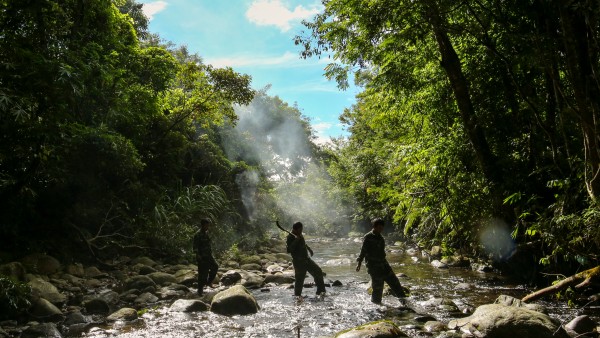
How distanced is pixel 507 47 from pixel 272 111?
27.4 metres

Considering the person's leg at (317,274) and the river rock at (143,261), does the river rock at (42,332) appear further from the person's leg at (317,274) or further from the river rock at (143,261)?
the river rock at (143,261)

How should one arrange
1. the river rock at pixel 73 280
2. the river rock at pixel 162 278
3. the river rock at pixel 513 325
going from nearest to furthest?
the river rock at pixel 513 325
the river rock at pixel 73 280
the river rock at pixel 162 278

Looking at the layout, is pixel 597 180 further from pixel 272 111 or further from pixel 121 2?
pixel 272 111

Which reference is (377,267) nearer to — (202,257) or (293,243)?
(293,243)

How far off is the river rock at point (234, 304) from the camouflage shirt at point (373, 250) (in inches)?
85.3

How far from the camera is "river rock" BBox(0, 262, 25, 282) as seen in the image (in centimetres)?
756

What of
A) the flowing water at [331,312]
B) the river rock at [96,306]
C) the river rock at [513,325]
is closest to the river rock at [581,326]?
the river rock at [513,325]

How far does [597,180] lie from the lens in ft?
18.1

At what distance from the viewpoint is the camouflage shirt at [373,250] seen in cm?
766

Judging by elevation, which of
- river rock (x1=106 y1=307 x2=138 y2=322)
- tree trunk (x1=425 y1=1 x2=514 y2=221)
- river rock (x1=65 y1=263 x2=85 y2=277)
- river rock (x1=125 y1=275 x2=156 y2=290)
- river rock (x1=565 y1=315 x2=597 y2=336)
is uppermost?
tree trunk (x1=425 y1=1 x2=514 y2=221)

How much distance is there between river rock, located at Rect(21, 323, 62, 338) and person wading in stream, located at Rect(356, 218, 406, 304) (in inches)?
198

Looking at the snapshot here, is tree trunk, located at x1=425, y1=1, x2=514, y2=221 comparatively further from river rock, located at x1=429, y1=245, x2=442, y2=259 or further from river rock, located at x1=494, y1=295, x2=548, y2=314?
river rock, located at x1=429, y1=245, x2=442, y2=259

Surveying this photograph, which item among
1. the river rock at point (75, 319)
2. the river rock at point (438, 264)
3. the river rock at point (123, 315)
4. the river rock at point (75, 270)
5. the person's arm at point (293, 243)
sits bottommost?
the river rock at point (438, 264)

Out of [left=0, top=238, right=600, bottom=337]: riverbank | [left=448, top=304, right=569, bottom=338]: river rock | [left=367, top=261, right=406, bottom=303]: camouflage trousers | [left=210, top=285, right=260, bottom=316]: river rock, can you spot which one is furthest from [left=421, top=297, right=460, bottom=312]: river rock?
[left=210, top=285, right=260, bottom=316]: river rock
